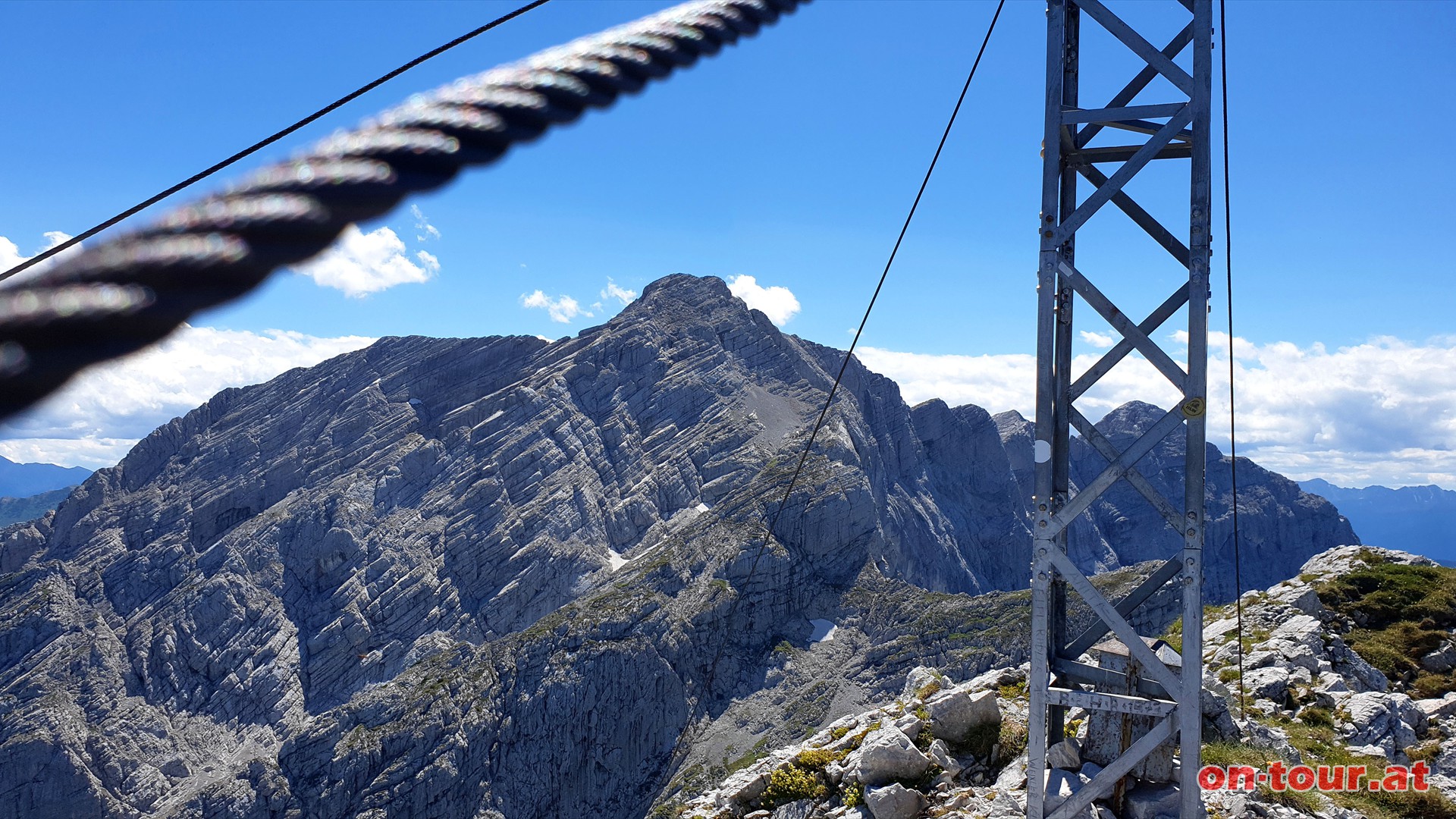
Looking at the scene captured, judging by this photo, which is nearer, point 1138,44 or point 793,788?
point 1138,44

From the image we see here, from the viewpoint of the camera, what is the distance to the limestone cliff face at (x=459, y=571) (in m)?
99.8

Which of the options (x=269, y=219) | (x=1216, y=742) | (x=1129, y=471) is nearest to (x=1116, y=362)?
(x=1129, y=471)

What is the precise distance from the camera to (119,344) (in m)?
1.22

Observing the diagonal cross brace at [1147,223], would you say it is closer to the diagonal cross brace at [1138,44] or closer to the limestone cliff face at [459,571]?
the diagonal cross brace at [1138,44]

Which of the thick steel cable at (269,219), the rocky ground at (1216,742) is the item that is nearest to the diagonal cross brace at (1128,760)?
the rocky ground at (1216,742)

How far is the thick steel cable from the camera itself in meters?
1.15

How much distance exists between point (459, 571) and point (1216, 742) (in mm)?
132778

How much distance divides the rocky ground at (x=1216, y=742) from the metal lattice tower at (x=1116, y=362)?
1.25 metres

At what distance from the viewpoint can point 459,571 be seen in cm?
13275

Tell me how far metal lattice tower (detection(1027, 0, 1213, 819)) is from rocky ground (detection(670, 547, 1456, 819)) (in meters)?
1.25

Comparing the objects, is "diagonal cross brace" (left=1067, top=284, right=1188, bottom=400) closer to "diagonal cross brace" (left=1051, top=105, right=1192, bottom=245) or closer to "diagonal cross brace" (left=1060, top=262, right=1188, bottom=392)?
"diagonal cross brace" (left=1060, top=262, right=1188, bottom=392)

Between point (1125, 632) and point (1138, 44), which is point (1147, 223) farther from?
point (1125, 632)

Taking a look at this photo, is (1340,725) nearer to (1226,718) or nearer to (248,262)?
(1226,718)

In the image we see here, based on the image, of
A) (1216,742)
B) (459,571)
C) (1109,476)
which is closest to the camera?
(1109,476)
